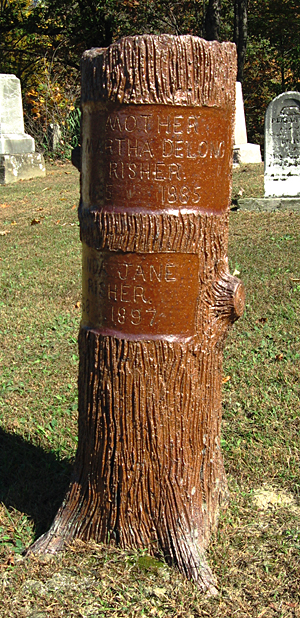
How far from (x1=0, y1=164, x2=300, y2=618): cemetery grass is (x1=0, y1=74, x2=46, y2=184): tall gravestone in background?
250 inches

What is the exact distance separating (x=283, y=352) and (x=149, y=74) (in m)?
2.64

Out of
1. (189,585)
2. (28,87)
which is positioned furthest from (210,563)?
(28,87)

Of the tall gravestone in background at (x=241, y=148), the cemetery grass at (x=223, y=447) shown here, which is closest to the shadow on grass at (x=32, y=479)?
the cemetery grass at (x=223, y=447)

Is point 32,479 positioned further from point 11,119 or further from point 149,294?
point 11,119

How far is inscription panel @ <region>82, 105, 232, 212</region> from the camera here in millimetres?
2289

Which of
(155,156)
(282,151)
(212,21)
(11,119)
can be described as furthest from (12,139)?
(155,156)

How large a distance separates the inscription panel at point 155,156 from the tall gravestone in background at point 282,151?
7.18 m

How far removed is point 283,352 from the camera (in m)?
4.47

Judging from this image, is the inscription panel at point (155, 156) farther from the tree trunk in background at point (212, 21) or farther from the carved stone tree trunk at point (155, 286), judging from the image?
the tree trunk in background at point (212, 21)

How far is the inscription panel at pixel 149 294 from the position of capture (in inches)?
93.4

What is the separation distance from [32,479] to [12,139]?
10.6m

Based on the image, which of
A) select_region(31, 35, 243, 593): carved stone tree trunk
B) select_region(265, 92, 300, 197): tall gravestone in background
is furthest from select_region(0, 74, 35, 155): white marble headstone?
select_region(31, 35, 243, 593): carved stone tree trunk

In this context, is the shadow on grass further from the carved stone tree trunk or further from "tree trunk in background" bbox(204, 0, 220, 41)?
"tree trunk in background" bbox(204, 0, 220, 41)

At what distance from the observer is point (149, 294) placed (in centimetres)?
238
